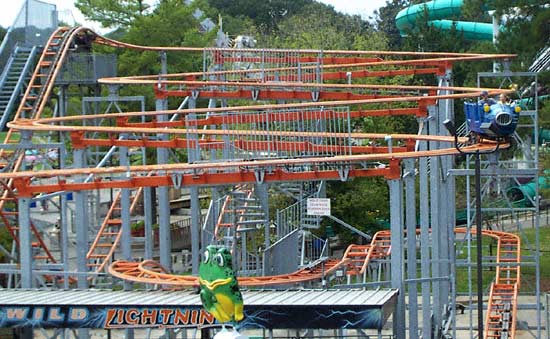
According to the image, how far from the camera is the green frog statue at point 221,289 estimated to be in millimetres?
17344

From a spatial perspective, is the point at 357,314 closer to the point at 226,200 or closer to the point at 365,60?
the point at 226,200

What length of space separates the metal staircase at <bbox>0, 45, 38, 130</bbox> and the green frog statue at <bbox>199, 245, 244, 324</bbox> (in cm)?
1707

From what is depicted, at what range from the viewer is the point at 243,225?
92.0 feet

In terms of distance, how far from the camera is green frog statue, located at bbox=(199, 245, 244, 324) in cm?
1734

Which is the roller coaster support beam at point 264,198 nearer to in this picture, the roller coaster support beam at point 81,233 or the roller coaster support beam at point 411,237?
the roller coaster support beam at point 411,237

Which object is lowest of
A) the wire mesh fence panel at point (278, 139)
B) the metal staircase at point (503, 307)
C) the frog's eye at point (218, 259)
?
the metal staircase at point (503, 307)

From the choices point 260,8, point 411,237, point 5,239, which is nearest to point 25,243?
point 411,237

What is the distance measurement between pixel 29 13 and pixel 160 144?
12.0m

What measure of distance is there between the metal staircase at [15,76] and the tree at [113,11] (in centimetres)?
1236

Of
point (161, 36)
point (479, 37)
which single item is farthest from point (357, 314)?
point (479, 37)

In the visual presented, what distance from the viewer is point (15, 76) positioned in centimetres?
3494

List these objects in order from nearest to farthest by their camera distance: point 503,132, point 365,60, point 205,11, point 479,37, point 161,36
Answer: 1. point 503,132
2. point 365,60
3. point 161,36
4. point 205,11
5. point 479,37

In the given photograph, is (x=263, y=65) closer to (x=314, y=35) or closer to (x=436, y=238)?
(x=436, y=238)

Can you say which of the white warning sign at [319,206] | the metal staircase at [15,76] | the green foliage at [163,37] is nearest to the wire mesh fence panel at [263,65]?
the metal staircase at [15,76]
